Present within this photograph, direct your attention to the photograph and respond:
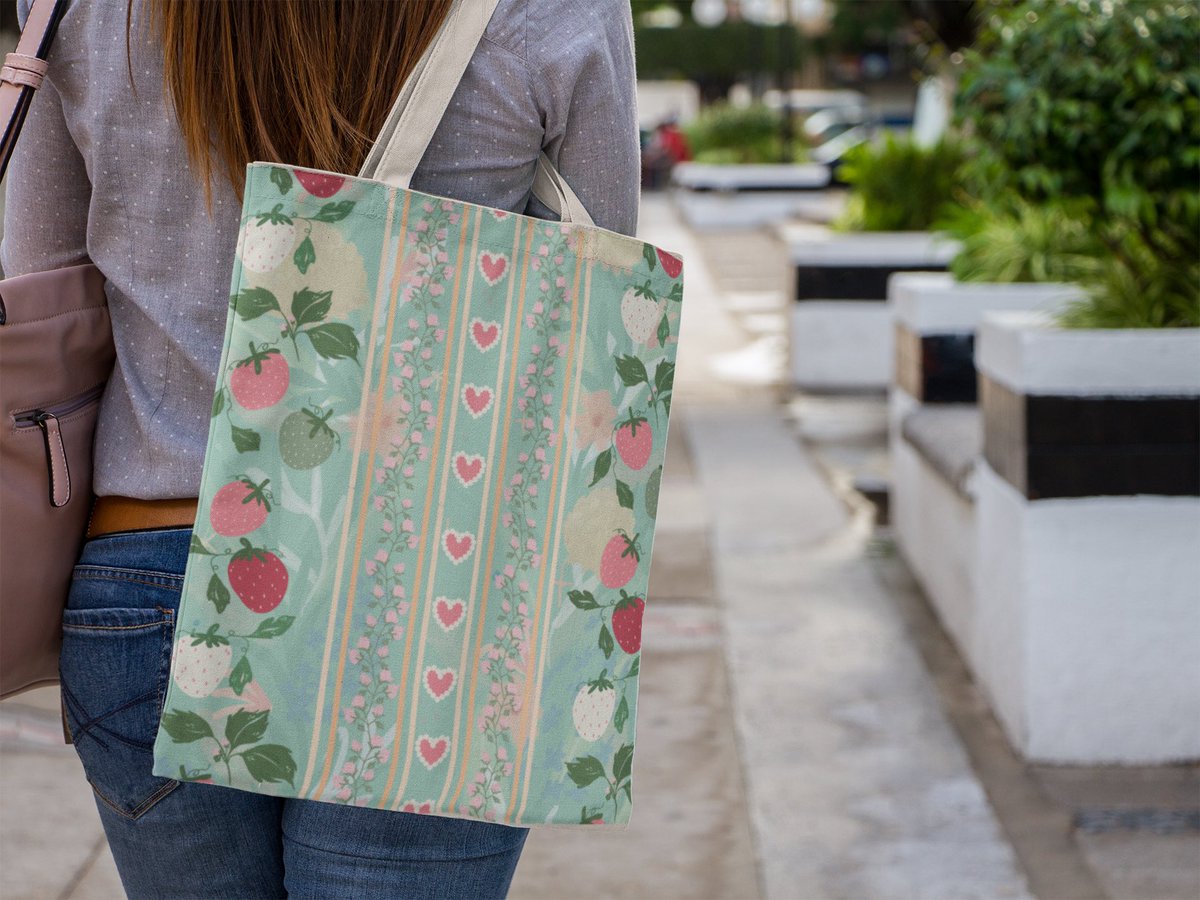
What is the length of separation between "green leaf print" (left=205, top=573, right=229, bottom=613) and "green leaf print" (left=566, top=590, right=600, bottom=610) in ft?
0.98

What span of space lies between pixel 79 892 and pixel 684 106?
144ft

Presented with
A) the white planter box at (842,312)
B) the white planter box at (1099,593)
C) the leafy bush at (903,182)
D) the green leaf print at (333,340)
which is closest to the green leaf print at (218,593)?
the green leaf print at (333,340)

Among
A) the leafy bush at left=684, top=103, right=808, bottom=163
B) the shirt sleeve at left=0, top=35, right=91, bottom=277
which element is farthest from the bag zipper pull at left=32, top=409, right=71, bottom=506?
the leafy bush at left=684, top=103, right=808, bottom=163

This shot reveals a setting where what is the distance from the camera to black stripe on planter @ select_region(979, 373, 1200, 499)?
3643mm

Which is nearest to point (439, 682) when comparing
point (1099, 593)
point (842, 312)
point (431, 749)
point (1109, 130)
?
point (431, 749)

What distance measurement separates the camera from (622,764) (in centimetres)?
134

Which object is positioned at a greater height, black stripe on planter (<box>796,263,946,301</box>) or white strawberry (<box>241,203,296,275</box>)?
white strawberry (<box>241,203,296,275</box>)

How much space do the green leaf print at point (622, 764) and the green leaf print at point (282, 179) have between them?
1.91 feet

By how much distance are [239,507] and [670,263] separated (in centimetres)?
45

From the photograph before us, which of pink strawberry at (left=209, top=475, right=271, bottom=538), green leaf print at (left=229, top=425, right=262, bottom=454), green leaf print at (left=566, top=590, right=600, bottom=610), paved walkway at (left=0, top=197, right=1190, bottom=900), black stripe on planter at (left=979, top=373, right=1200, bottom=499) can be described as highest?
green leaf print at (left=229, top=425, right=262, bottom=454)

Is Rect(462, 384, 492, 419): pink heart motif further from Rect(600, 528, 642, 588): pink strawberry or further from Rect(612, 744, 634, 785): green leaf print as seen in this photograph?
Rect(612, 744, 634, 785): green leaf print

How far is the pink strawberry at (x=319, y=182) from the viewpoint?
122 centimetres

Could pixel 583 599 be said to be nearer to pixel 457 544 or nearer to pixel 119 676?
pixel 457 544

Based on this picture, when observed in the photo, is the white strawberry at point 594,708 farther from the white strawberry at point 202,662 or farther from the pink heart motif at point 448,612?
the white strawberry at point 202,662
